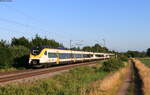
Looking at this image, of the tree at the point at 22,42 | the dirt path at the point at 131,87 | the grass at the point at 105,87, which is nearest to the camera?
the grass at the point at 105,87

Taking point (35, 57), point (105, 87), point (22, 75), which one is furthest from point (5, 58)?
point (105, 87)

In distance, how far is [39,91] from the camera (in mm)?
14758

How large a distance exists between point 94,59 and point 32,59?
46.0m

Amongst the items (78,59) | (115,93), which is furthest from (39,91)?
(78,59)

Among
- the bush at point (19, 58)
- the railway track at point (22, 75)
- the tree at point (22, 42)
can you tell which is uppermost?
the tree at point (22, 42)

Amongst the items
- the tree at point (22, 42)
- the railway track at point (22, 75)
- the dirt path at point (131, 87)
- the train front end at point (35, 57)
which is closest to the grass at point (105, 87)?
the dirt path at point (131, 87)

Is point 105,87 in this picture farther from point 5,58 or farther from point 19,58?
point 19,58

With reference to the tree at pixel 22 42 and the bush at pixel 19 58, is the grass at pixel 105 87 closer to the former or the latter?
the bush at pixel 19 58

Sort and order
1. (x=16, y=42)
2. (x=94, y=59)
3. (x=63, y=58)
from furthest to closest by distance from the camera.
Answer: (x=94, y=59) < (x=16, y=42) < (x=63, y=58)

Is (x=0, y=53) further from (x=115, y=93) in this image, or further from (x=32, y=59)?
(x=115, y=93)

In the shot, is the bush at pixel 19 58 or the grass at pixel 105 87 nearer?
the grass at pixel 105 87

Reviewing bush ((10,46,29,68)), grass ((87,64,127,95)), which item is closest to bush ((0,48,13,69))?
bush ((10,46,29,68))

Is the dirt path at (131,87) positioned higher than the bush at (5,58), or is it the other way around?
Result: the bush at (5,58)

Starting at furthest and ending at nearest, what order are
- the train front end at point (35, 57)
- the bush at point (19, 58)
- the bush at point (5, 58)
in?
the bush at point (19, 58)
the train front end at point (35, 57)
the bush at point (5, 58)
